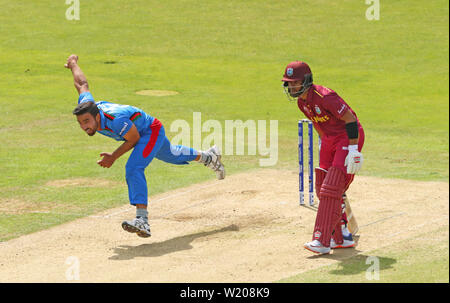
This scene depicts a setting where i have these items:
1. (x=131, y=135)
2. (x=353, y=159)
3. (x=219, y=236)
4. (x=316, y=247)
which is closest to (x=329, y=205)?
(x=316, y=247)

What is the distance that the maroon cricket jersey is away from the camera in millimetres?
8797

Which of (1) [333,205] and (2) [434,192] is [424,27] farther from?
(1) [333,205]

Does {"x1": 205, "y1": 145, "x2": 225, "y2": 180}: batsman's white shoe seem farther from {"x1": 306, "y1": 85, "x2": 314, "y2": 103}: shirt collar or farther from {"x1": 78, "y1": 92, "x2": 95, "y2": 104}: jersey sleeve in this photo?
{"x1": 306, "y1": 85, "x2": 314, "y2": 103}: shirt collar

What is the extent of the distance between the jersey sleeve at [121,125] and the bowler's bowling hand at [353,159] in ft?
9.07

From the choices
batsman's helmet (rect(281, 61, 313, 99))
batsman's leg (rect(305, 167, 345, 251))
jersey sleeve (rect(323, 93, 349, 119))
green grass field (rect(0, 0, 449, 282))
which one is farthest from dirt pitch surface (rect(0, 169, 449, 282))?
batsman's helmet (rect(281, 61, 313, 99))

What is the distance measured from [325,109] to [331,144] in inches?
18.2

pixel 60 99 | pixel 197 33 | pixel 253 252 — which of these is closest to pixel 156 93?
pixel 60 99

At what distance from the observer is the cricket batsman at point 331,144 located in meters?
8.77

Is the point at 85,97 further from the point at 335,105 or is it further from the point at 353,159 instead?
the point at 353,159

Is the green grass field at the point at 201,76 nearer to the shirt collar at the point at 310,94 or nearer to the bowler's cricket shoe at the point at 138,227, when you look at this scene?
the bowler's cricket shoe at the point at 138,227

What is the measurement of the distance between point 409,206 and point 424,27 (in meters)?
24.6

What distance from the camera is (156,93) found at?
78.5ft

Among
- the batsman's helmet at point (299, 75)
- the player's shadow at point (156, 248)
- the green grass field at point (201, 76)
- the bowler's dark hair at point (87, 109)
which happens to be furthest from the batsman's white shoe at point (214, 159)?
the batsman's helmet at point (299, 75)

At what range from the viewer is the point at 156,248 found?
380 inches
